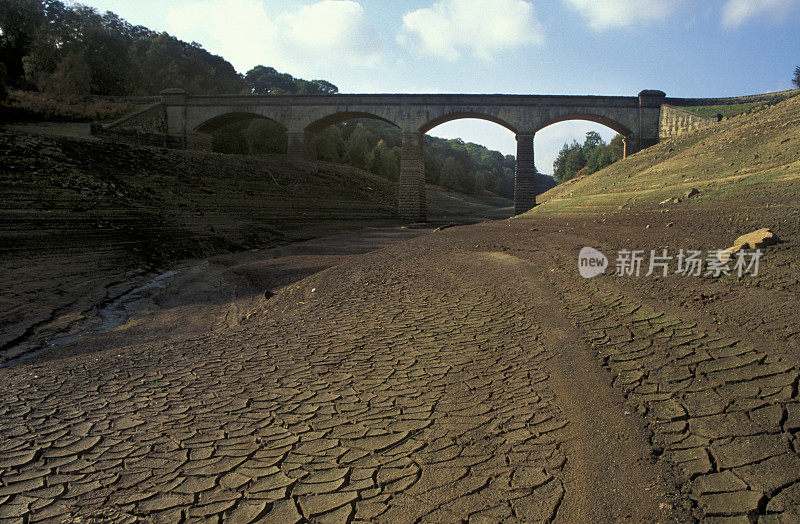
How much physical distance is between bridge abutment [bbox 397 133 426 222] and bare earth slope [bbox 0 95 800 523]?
22718 millimetres

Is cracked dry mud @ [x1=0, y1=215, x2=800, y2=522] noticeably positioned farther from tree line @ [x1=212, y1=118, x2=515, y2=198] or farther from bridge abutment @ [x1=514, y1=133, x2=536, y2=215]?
tree line @ [x1=212, y1=118, x2=515, y2=198]

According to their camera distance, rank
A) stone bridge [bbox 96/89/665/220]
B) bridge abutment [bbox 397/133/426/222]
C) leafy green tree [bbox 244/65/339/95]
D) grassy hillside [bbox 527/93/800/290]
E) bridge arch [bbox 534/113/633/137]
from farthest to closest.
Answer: leafy green tree [bbox 244/65/339/95] → bridge abutment [bbox 397/133/426/222] → bridge arch [bbox 534/113/633/137] → stone bridge [bbox 96/89/665/220] → grassy hillside [bbox 527/93/800/290]

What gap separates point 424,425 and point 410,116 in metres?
28.2

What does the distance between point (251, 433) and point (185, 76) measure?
5255 cm

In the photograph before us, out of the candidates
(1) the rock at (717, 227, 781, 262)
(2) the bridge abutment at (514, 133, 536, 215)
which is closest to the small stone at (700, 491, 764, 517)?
(1) the rock at (717, 227, 781, 262)

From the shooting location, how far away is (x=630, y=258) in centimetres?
638

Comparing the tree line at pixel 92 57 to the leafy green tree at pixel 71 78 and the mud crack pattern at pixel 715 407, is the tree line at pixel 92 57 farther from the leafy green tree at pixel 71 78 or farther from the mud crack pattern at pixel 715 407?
the mud crack pattern at pixel 715 407

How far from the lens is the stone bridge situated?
27500mm

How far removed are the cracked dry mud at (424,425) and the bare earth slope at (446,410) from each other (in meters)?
0.01

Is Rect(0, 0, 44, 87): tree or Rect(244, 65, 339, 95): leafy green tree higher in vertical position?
Rect(244, 65, 339, 95): leafy green tree

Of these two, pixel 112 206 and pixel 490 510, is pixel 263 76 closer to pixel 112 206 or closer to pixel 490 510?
pixel 112 206

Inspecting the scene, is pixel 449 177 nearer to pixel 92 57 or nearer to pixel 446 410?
pixel 92 57

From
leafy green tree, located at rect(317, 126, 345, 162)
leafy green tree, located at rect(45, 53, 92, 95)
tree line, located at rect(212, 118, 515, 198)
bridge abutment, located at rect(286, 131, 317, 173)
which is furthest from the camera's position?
leafy green tree, located at rect(317, 126, 345, 162)

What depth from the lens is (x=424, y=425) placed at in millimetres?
3014
